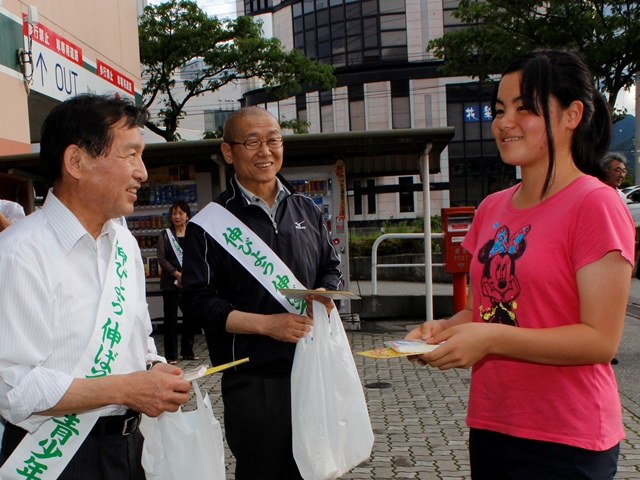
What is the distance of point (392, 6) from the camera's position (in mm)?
41188

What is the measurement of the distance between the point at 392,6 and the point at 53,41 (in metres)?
32.8

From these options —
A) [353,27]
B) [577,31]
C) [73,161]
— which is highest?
[353,27]

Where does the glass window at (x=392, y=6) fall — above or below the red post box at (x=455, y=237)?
above

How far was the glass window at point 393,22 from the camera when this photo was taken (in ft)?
134

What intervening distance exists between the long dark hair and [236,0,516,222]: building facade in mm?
36266

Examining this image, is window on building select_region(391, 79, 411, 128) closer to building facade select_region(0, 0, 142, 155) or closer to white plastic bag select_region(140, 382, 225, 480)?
building facade select_region(0, 0, 142, 155)

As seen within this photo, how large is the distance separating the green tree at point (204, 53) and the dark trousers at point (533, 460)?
22.8 metres

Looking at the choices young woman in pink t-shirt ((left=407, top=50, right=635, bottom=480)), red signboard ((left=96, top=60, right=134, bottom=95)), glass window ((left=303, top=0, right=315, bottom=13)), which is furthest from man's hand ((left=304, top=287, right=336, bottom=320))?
glass window ((left=303, top=0, right=315, bottom=13))

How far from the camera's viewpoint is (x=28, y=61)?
33.6 ft

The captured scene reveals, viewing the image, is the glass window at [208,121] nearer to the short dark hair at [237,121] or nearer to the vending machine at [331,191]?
the vending machine at [331,191]

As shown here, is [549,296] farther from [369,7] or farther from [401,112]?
[369,7]

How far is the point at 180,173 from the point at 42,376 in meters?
8.91

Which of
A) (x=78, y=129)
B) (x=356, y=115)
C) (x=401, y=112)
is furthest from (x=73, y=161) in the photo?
(x=356, y=115)

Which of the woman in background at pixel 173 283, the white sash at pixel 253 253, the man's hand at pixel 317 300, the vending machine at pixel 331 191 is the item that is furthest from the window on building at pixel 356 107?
the man's hand at pixel 317 300
